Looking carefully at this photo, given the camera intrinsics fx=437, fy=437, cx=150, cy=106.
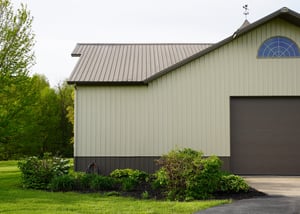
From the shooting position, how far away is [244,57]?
1591 cm

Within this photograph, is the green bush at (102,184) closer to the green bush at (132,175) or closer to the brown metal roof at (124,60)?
the green bush at (132,175)

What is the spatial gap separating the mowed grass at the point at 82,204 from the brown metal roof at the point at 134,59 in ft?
18.2

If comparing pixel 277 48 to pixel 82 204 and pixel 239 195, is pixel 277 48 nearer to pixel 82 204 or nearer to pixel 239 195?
pixel 239 195

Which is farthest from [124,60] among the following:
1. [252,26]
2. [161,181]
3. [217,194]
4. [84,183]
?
[217,194]

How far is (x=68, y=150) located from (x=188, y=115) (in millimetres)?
28998

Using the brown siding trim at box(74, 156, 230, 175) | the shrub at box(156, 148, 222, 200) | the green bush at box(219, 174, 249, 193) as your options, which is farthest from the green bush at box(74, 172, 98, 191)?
the green bush at box(219, 174, 249, 193)

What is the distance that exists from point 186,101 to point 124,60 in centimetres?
371

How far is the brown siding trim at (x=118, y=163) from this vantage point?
51.5ft

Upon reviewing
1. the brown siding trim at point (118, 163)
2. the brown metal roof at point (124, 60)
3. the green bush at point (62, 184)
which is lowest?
the green bush at point (62, 184)

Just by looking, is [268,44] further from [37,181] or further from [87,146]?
[37,181]

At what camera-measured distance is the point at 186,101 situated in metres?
15.9

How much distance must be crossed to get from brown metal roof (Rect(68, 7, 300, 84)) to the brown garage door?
8.69ft

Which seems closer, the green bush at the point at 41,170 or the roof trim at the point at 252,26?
the green bush at the point at 41,170

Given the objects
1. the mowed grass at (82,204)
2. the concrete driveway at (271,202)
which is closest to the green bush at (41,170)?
the mowed grass at (82,204)
